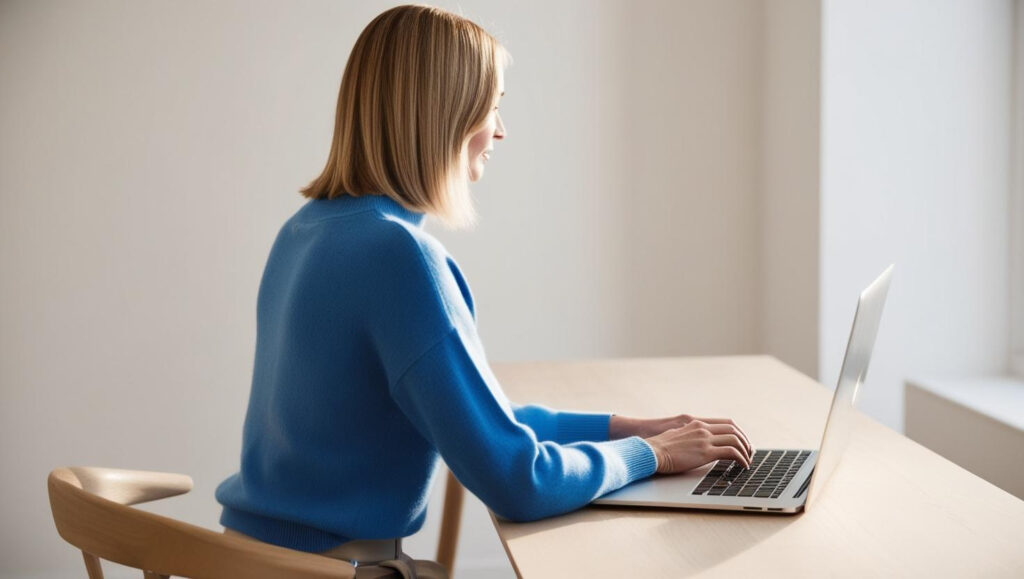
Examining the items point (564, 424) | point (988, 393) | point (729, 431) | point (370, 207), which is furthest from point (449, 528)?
point (988, 393)

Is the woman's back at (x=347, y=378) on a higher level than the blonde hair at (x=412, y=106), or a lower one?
lower

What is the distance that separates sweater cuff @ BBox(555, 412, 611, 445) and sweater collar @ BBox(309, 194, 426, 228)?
15.0 inches

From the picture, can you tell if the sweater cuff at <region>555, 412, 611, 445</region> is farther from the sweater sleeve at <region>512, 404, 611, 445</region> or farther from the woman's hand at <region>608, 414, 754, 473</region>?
the woman's hand at <region>608, 414, 754, 473</region>

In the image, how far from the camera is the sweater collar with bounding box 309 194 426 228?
1.27 meters

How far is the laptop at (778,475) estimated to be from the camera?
1186 mm

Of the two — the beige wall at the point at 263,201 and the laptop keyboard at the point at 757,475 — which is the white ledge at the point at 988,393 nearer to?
the beige wall at the point at 263,201

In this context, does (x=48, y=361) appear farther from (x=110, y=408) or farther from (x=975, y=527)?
(x=975, y=527)

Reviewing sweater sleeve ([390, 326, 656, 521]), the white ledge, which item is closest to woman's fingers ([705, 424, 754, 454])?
sweater sleeve ([390, 326, 656, 521])

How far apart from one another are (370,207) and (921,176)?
189 cm

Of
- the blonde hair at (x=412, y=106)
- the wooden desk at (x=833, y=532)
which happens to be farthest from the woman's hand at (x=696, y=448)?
the blonde hair at (x=412, y=106)

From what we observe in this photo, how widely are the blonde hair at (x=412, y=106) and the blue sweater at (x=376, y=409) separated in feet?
0.14

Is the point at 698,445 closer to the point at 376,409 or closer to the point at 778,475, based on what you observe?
the point at 778,475

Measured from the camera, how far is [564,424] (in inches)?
60.8

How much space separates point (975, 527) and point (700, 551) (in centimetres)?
30
